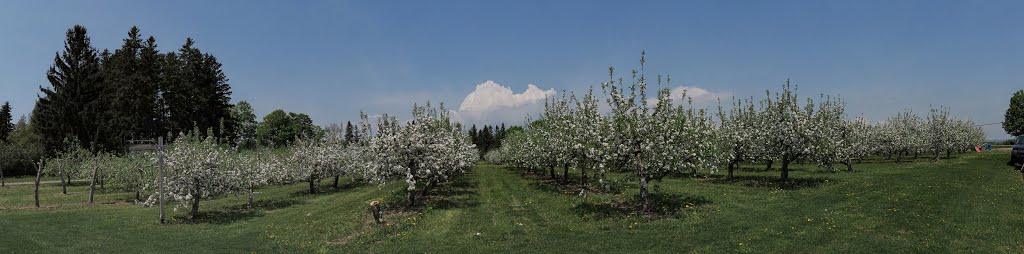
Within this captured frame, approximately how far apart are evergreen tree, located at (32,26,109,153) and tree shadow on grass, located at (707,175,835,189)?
75130 millimetres

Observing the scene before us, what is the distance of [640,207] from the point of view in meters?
22.2

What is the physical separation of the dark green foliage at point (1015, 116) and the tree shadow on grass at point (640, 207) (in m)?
111

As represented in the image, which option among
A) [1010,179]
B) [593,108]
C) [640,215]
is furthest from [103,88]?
[1010,179]

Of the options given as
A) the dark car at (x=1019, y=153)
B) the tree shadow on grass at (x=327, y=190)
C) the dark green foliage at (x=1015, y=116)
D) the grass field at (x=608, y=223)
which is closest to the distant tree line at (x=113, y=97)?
the tree shadow on grass at (x=327, y=190)

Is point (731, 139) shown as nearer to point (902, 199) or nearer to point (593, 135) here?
point (902, 199)

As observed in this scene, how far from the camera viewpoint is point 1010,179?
2919 centimetres

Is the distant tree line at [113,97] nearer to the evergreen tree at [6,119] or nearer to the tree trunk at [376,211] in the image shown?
the evergreen tree at [6,119]

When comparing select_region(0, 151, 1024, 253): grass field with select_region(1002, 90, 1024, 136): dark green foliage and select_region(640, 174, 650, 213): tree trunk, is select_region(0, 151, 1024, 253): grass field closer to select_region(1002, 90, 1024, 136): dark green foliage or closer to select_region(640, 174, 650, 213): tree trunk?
select_region(640, 174, 650, 213): tree trunk

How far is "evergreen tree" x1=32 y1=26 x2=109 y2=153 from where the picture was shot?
205 ft

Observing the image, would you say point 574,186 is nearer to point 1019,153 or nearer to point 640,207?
point 640,207

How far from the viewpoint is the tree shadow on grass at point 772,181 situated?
93.0ft

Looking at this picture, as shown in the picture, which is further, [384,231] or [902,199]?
[902,199]

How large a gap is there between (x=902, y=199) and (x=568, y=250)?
1715 centimetres

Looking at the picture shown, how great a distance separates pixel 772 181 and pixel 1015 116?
105536 mm
